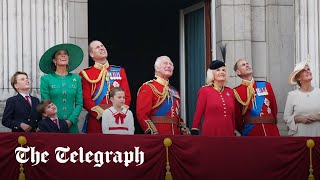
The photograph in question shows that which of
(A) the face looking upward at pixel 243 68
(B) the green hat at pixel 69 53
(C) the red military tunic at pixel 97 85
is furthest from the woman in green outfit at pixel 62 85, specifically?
(A) the face looking upward at pixel 243 68

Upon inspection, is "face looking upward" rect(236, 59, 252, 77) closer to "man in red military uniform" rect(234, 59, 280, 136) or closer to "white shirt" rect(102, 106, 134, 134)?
"man in red military uniform" rect(234, 59, 280, 136)

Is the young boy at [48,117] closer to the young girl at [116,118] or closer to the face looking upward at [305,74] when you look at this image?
the young girl at [116,118]

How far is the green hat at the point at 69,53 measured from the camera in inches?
559

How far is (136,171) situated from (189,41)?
19.2ft

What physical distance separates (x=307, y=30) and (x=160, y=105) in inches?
136

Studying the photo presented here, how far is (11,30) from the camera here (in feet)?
49.4

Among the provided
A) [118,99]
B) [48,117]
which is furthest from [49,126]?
[118,99]

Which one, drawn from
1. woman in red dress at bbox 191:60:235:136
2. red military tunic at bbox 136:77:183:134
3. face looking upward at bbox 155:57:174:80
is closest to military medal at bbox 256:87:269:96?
woman in red dress at bbox 191:60:235:136

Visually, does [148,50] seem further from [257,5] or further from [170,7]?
[257,5]

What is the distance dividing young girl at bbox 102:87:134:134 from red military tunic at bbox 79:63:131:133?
0.42 meters

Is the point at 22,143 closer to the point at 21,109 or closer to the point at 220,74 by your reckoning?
the point at 21,109

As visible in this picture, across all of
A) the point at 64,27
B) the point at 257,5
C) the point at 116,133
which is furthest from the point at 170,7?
the point at 116,133

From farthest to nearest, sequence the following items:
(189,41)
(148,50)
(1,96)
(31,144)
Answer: (148,50), (189,41), (1,96), (31,144)

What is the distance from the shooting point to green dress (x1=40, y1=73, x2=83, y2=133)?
14016 millimetres
